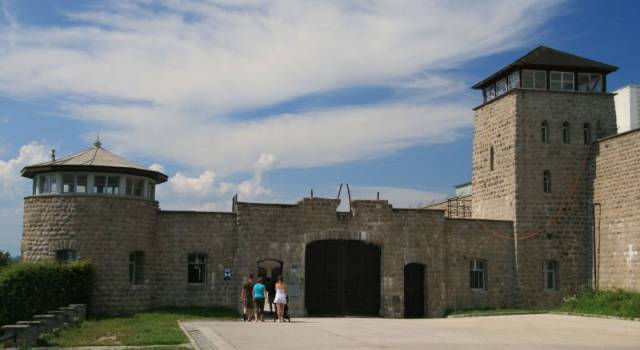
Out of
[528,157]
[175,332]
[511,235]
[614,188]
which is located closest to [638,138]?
[614,188]

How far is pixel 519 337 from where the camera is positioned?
1783 centimetres

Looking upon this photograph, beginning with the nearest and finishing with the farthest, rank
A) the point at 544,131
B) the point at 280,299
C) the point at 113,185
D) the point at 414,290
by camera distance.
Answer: the point at 280,299 → the point at 113,185 → the point at 414,290 → the point at 544,131

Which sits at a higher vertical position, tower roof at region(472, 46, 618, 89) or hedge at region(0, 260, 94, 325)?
tower roof at region(472, 46, 618, 89)

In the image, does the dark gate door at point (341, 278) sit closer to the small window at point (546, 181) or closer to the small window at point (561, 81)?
the small window at point (546, 181)

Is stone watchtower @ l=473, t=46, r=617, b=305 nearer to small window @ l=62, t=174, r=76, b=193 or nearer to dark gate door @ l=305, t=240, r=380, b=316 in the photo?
dark gate door @ l=305, t=240, r=380, b=316

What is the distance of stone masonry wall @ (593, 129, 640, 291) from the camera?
2697 centimetres

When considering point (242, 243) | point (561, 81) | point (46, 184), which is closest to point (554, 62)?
point (561, 81)

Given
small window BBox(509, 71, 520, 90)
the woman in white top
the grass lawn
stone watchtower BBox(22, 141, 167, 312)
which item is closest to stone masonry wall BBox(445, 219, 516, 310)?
small window BBox(509, 71, 520, 90)

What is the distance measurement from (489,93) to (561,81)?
327cm

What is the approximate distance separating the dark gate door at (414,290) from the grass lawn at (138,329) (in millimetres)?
7030

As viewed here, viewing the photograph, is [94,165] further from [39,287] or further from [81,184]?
[39,287]

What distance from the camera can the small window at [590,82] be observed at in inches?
1214

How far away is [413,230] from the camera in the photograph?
2842 cm

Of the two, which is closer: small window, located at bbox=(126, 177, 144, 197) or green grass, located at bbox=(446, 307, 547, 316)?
small window, located at bbox=(126, 177, 144, 197)
